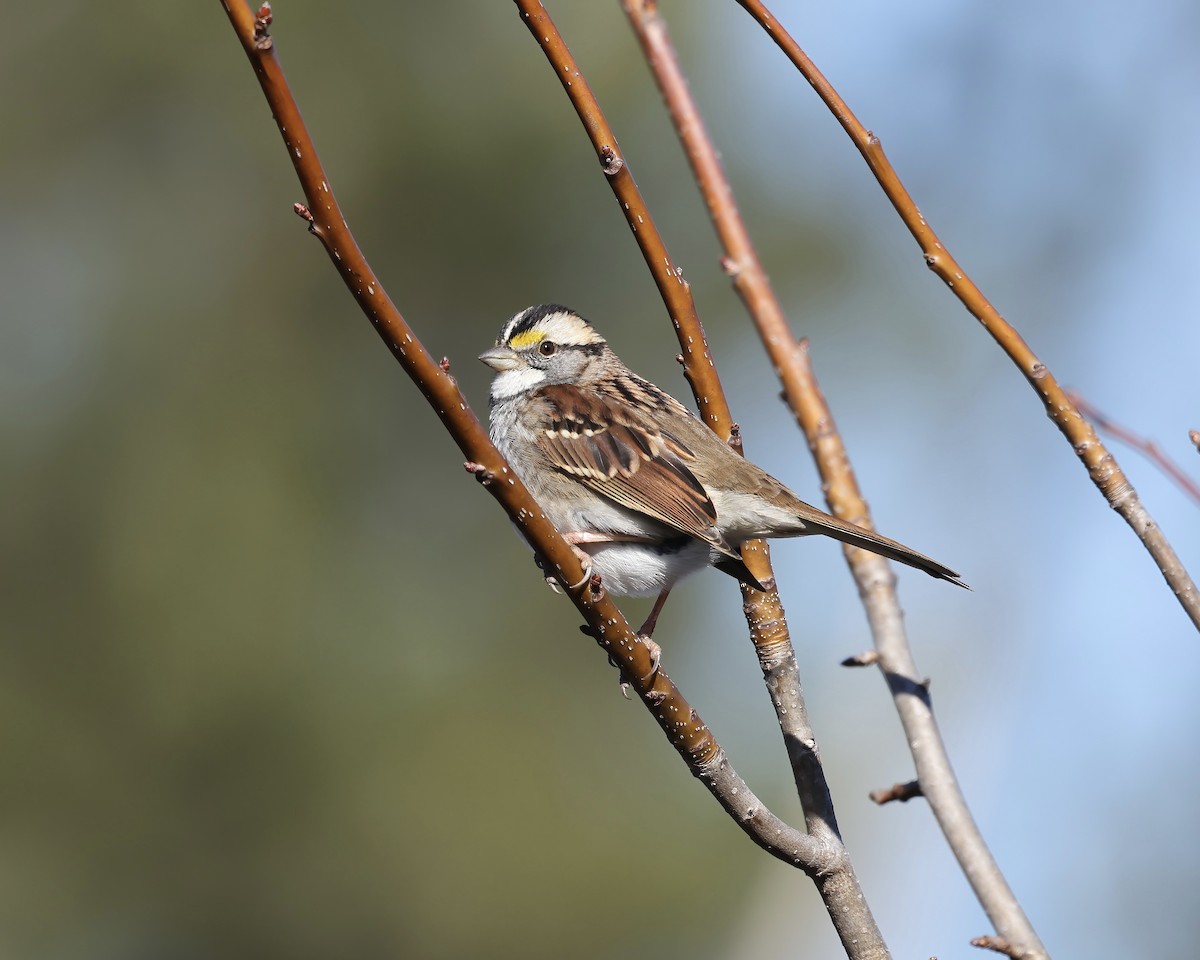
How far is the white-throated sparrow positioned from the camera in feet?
13.1

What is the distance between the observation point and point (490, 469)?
2434 mm

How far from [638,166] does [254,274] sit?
5254 millimetres

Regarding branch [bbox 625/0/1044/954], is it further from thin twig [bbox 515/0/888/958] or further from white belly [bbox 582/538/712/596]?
white belly [bbox 582/538/712/596]

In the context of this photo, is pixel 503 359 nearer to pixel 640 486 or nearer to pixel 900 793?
pixel 640 486

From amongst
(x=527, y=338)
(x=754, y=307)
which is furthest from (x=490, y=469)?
(x=527, y=338)

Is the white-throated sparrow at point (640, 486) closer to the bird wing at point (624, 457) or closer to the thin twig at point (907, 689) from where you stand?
the bird wing at point (624, 457)

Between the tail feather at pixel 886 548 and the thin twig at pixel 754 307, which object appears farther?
the tail feather at pixel 886 548

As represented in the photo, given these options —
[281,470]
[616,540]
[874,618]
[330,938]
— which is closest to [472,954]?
[330,938]

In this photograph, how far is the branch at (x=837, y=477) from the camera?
2.31 meters

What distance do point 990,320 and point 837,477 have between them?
0.72 m

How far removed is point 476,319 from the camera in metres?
17.6

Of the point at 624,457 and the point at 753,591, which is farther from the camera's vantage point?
the point at 624,457

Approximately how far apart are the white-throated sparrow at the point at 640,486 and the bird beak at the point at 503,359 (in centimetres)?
21

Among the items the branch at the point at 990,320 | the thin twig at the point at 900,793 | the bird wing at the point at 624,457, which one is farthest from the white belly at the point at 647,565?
the branch at the point at 990,320
